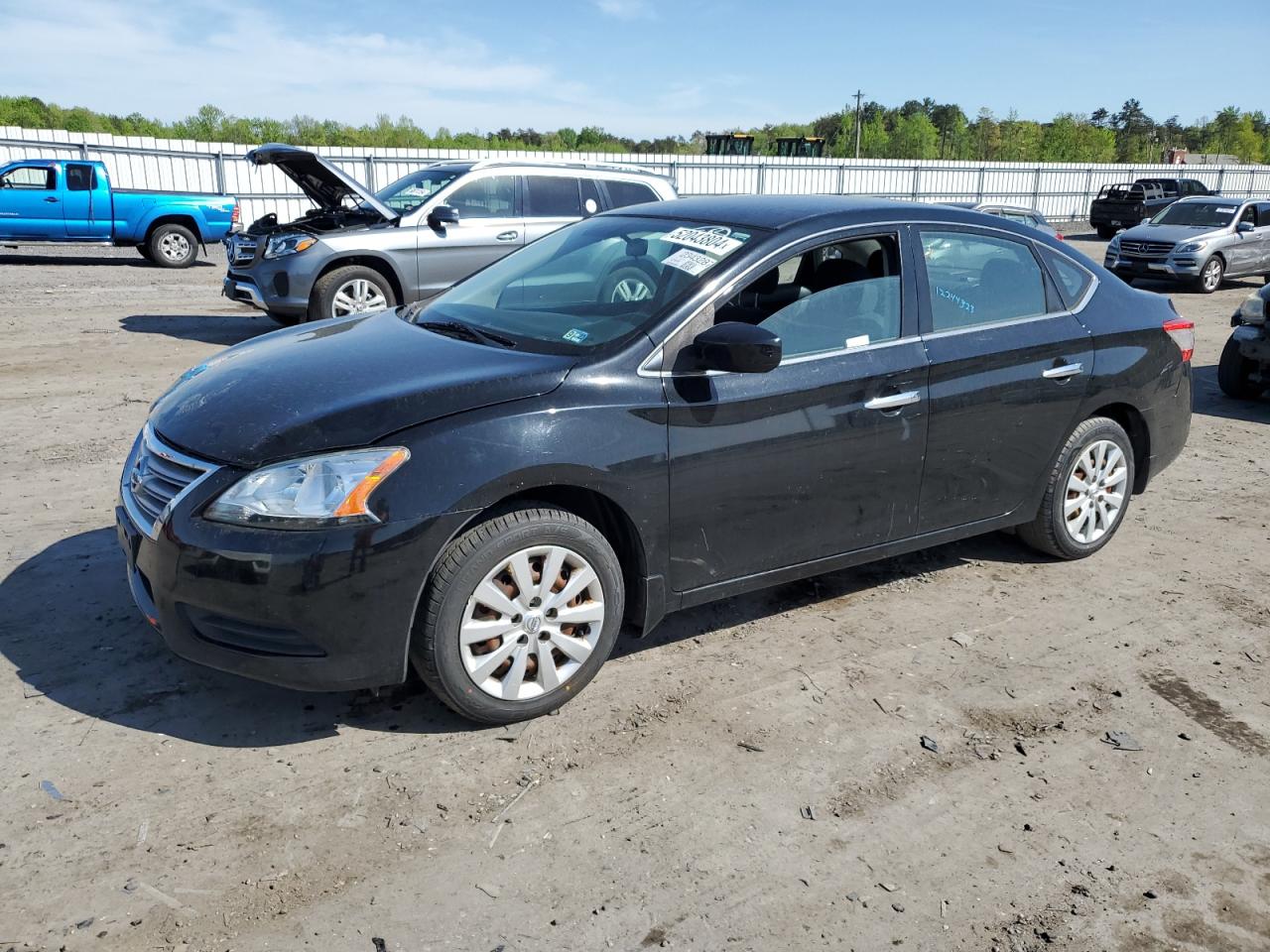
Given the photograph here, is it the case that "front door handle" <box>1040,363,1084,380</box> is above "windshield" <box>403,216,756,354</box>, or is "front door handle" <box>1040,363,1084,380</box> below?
below

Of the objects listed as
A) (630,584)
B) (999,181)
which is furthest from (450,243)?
(999,181)

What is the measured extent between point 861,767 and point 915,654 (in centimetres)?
95

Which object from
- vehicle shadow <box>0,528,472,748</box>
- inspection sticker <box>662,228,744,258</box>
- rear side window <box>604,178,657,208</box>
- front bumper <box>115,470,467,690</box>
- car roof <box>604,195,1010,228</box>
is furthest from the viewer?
rear side window <box>604,178,657,208</box>

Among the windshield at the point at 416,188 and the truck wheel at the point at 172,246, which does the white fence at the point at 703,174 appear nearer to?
the truck wheel at the point at 172,246

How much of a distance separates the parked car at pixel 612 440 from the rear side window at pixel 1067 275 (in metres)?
0.03

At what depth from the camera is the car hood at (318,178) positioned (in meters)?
10.2

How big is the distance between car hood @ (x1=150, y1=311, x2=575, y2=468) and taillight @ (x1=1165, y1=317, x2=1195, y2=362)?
345cm

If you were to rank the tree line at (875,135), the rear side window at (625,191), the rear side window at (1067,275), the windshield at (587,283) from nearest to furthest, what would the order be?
the windshield at (587,283)
the rear side window at (1067,275)
the rear side window at (625,191)
the tree line at (875,135)

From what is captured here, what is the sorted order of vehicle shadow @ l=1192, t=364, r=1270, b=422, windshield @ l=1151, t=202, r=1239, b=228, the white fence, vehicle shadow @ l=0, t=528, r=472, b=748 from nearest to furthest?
1. vehicle shadow @ l=0, t=528, r=472, b=748
2. vehicle shadow @ l=1192, t=364, r=1270, b=422
3. windshield @ l=1151, t=202, r=1239, b=228
4. the white fence

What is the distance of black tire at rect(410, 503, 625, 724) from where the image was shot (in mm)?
3373

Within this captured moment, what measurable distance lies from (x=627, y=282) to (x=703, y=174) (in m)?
25.5

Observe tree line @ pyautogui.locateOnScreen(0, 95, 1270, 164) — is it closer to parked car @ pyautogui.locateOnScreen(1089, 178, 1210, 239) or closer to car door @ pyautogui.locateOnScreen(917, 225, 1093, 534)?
parked car @ pyautogui.locateOnScreen(1089, 178, 1210, 239)

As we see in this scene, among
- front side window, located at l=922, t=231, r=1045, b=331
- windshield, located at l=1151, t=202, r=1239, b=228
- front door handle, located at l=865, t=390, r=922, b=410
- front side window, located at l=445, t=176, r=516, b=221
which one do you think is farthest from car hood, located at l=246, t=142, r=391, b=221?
windshield, located at l=1151, t=202, r=1239, b=228

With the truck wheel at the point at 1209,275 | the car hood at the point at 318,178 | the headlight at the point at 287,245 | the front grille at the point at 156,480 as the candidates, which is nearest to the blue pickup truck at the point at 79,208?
the car hood at the point at 318,178
